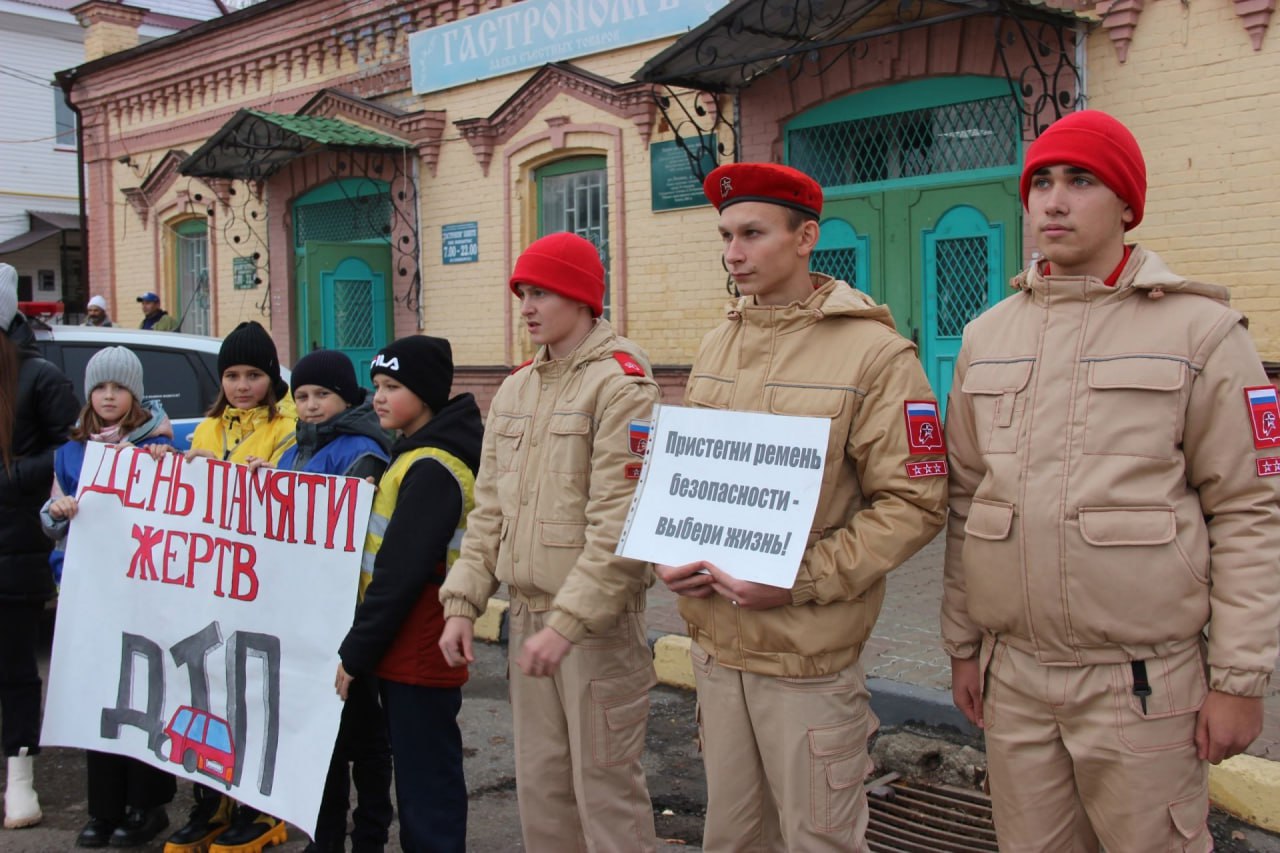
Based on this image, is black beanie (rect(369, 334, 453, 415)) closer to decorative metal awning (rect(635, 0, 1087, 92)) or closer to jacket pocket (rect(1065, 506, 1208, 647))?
jacket pocket (rect(1065, 506, 1208, 647))

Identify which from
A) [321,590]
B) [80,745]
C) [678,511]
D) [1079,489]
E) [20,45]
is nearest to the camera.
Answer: [1079,489]

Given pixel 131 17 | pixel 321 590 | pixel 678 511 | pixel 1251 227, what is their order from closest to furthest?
pixel 678 511, pixel 321 590, pixel 1251 227, pixel 131 17

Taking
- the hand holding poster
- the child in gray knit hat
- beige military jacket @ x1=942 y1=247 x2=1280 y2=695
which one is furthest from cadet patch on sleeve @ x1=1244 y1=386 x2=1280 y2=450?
the child in gray knit hat

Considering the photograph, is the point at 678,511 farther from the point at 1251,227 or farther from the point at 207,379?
the point at 1251,227

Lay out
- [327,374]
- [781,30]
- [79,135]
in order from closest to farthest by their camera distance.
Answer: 1. [327,374]
2. [781,30]
3. [79,135]

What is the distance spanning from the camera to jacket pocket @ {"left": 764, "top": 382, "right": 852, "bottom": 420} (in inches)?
107

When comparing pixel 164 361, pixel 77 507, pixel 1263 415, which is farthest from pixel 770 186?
pixel 164 361

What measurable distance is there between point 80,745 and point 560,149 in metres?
8.37

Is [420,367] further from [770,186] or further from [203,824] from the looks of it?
[203,824]

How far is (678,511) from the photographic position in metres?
2.79

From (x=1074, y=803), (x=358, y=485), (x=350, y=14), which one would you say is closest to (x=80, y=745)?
(x=358, y=485)

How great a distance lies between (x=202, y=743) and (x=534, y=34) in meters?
9.09

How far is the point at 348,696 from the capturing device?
12.4 ft

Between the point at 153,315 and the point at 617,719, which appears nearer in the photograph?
the point at 617,719
